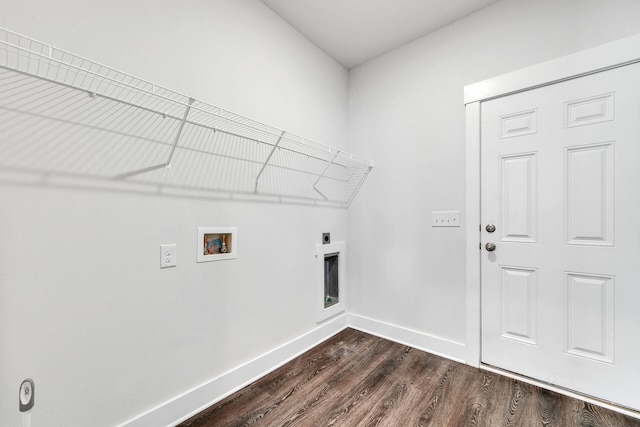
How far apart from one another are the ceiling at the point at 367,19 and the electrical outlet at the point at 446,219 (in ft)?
4.95

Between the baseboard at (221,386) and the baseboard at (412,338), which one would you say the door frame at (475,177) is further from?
the baseboard at (221,386)

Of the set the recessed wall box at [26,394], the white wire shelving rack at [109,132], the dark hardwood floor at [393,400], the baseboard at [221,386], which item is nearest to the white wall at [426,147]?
the dark hardwood floor at [393,400]

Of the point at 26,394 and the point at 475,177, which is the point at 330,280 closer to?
the point at 475,177

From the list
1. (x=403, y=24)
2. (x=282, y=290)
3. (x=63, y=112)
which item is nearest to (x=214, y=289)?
(x=282, y=290)

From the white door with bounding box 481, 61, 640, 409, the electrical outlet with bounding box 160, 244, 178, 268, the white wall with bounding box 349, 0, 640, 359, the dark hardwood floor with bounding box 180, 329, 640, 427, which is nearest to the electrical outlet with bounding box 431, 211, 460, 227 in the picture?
the white wall with bounding box 349, 0, 640, 359

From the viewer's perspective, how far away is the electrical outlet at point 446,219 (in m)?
2.04

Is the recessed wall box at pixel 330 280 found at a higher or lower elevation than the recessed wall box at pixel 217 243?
lower

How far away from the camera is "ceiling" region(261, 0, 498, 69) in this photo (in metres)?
1.92

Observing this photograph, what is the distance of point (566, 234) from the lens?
1648 millimetres

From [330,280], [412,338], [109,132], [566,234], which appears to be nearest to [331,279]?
[330,280]

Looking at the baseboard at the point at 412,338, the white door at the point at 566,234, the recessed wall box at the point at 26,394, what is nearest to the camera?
the recessed wall box at the point at 26,394

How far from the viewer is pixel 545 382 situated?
1.71 metres

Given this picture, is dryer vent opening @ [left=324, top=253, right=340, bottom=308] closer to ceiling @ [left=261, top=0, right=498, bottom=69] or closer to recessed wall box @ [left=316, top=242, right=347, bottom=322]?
recessed wall box @ [left=316, top=242, right=347, bottom=322]

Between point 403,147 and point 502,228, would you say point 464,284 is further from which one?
point 403,147
